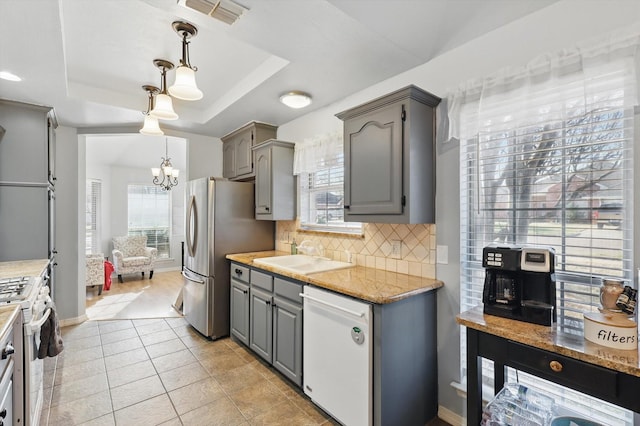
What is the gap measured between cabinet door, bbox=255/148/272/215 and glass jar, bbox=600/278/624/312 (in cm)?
266

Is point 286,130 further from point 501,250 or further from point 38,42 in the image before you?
point 501,250

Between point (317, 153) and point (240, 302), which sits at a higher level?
point (317, 153)

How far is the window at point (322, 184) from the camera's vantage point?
9.60 ft

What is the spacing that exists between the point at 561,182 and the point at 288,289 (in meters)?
1.83

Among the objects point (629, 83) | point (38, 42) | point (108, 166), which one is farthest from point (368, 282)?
point (108, 166)

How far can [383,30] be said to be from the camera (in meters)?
1.83

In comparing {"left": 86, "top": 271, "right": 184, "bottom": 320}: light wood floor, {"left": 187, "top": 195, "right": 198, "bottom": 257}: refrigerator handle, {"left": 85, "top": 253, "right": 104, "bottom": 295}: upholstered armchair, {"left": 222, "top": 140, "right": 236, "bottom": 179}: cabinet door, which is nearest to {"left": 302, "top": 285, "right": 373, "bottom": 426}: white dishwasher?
{"left": 187, "top": 195, "right": 198, "bottom": 257}: refrigerator handle

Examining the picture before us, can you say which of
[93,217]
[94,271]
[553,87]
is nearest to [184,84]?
[553,87]

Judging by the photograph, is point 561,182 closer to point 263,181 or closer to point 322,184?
point 322,184

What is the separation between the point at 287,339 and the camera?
2.40 meters

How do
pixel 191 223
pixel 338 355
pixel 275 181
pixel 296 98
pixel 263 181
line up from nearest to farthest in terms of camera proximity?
1. pixel 338 355
2. pixel 296 98
3. pixel 275 181
4. pixel 263 181
5. pixel 191 223

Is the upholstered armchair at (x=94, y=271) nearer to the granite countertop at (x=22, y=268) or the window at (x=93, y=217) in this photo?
the window at (x=93, y=217)

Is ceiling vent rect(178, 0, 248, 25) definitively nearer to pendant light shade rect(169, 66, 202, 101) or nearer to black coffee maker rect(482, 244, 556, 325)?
pendant light shade rect(169, 66, 202, 101)

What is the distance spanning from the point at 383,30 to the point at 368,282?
5.03ft
